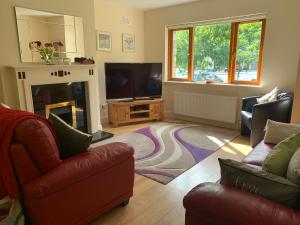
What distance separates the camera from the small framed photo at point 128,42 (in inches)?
199

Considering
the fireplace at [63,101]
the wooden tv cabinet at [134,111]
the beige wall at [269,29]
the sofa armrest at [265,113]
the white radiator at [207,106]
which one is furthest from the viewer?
the wooden tv cabinet at [134,111]

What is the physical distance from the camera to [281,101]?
331 cm

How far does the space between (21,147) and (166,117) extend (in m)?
4.24

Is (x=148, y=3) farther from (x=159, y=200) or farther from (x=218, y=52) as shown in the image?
(x=159, y=200)

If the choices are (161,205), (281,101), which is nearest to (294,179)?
(161,205)

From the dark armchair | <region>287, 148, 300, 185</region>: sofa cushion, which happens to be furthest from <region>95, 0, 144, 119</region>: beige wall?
<region>287, 148, 300, 185</region>: sofa cushion

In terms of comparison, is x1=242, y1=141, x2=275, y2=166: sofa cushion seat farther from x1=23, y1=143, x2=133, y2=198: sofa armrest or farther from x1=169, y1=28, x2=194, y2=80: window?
x1=169, y1=28, x2=194, y2=80: window

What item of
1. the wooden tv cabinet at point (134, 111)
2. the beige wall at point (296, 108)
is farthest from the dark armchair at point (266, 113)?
the wooden tv cabinet at point (134, 111)

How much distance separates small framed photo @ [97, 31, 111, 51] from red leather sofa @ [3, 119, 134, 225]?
10.5 feet

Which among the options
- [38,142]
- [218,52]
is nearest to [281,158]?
[38,142]

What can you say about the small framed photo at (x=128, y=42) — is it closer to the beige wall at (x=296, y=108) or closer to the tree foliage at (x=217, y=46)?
the tree foliage at (x=217, y=46)

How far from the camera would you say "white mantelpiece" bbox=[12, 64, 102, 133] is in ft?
10.3

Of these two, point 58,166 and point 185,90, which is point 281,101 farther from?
point 58,166

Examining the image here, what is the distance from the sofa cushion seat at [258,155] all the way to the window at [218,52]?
2245 millimetres
